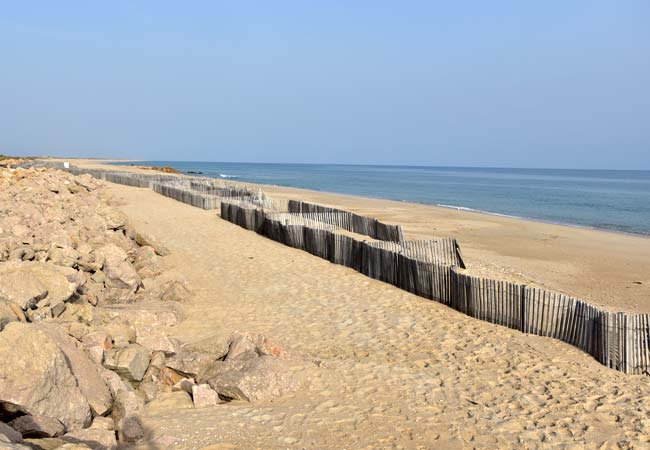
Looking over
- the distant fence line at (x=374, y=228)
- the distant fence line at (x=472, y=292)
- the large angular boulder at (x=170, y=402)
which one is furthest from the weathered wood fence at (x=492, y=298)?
the large angular boulder at (x=170, y=402)

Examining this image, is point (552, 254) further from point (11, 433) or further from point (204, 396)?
point (11, 433)

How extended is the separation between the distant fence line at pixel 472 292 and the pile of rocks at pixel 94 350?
3.60 meters

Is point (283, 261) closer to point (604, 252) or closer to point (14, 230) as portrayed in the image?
point (14, 230)

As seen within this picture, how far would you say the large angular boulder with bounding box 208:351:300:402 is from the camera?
19.2ft

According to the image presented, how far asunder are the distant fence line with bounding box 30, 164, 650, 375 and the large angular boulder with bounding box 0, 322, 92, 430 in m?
5.93

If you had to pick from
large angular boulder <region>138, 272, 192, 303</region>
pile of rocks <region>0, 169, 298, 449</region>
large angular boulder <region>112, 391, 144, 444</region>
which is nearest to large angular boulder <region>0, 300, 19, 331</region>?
pile of rocks <region>0, 169, 298, 449</region>

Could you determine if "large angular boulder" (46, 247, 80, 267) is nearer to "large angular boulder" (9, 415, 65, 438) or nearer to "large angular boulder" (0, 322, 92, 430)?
"large angular boulder" (0, 322, 92, 430)

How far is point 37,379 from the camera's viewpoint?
4.29m

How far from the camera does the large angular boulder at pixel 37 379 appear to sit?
4152 mm

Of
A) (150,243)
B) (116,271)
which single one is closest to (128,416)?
(116,271)

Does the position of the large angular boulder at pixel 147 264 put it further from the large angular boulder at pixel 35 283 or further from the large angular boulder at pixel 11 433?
the large angular boulder at pixel 11 433

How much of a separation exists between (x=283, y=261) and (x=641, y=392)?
27.2ft

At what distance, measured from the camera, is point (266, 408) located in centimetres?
566

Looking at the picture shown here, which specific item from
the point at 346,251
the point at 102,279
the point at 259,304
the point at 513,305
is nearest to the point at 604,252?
the point at 346,251
